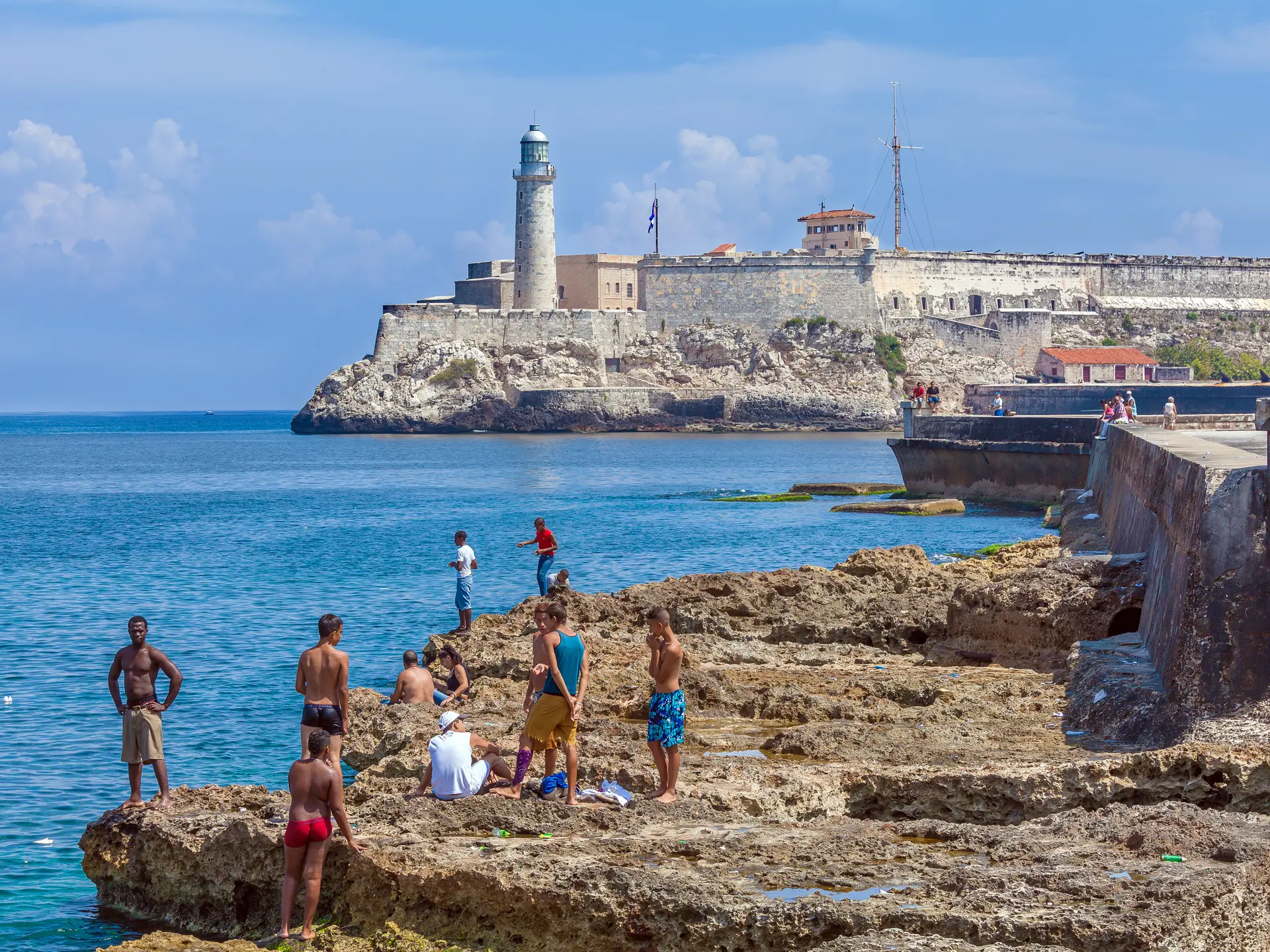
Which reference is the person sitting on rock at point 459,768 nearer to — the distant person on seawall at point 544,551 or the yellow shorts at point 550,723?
the yellow shorts at point 550,723

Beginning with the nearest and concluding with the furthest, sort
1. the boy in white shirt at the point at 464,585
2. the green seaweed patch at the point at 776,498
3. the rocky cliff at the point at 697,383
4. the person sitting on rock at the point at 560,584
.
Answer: the person sitting on rock at the point at 560,584
the boy in white shirt at the point at 464,585
the green seaweed patch at the point at 776,498
the rocky cliff at the point at 697,383

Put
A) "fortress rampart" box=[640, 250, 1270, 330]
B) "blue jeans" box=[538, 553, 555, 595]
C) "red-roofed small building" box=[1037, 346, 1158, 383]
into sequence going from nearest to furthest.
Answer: "blue jeans" box=[538, 553, 555, 595], "red-roofed small building" box=[1037, 346, 1158, 383], "fortress rampart" box=[640, 250, 1270, 330]

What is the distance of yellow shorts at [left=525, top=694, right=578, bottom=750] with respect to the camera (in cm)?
778

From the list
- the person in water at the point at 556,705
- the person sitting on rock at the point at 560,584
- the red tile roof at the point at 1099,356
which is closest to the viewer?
the person in water at the point at 556,705

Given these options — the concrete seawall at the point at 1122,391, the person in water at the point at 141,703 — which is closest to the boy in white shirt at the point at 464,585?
the person in water at the point at 141,703

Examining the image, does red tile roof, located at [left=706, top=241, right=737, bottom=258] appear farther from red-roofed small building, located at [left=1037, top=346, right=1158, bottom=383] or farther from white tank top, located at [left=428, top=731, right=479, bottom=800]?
white tank top, located at [left=428, top=731, right=479, bottom=800]

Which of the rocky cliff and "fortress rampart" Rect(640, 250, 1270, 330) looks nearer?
the rocky cliff

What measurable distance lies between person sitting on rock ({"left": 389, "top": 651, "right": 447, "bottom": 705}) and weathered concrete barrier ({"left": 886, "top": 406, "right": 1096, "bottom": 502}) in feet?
72.5

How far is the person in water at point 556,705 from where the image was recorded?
7754 mm

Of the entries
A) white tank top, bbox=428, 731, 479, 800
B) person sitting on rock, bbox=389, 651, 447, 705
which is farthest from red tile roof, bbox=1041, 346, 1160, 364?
white tank top, bbox=428, 731, 479, 800

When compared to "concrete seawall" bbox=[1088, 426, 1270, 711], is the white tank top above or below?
below

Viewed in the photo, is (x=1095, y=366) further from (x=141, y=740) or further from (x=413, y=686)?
(x=141, y=740)

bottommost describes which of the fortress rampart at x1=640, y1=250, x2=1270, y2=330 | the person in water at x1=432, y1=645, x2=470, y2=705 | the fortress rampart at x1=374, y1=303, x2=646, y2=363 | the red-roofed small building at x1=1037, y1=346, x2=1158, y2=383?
the person in water at x1=432, y1=645, x2=470, y2=705

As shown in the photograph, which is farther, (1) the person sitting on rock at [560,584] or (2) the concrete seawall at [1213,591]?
(1) the person sitting on rock at [560,584]
